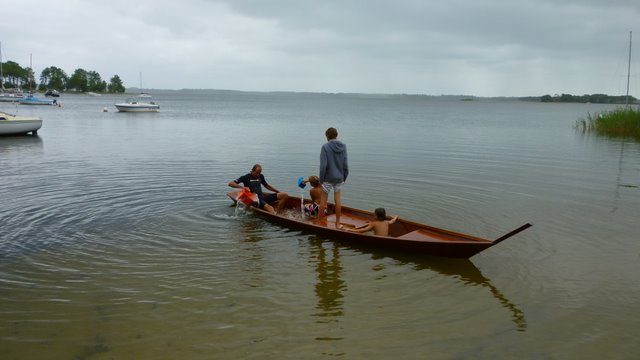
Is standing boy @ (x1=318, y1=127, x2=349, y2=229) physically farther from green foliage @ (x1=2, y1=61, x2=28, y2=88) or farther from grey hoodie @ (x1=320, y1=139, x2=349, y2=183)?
green foliage @ (x1=2, y1=61, x2=28, y2=88)

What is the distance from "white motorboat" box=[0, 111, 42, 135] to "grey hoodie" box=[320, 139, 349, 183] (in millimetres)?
27827

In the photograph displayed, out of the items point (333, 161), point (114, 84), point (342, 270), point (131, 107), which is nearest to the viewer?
point (342, 270)

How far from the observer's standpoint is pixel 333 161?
11.3m

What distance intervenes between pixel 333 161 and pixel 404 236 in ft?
7.60

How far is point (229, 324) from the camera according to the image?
7133 millimetres

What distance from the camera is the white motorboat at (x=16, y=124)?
3140 cm

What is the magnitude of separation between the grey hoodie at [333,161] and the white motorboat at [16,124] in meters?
27.8

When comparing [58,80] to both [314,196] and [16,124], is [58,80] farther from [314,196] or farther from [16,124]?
[314,196]

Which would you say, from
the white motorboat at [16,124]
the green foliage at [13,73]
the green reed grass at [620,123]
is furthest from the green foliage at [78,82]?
the green reed grass at [620,123]

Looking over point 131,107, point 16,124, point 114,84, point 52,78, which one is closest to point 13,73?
point 52,78

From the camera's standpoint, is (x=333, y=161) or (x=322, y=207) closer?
(x=333, y=161)

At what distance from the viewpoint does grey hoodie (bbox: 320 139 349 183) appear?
11164mm

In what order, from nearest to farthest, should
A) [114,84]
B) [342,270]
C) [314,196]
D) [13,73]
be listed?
[342,270] → [314,196] → [13,73] → [114,84]

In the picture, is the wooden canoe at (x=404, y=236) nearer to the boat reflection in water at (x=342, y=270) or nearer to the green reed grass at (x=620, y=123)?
the boat reflection in water at (x=342, y=270)
